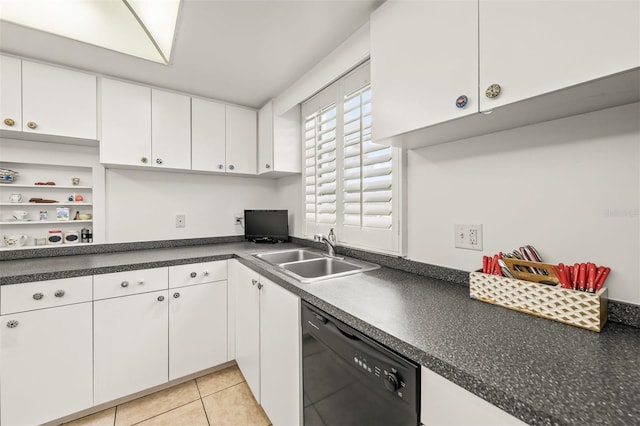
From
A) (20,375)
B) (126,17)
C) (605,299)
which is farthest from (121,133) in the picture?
(605,299)

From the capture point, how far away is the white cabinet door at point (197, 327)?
1.81 m

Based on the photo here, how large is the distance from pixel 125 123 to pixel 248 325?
68.0 inches

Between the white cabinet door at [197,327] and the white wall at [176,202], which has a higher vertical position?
the white wall at [176,202]

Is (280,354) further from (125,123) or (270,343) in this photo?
(125,123)

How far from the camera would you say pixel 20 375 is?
4.61 feet

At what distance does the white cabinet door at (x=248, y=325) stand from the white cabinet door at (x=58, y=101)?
148 cm

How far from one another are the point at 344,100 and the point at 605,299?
1583mm

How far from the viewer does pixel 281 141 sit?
2.28 metres

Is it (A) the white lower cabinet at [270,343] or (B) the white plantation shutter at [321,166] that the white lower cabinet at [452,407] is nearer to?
(A) the white lower cabinet at [270,343]

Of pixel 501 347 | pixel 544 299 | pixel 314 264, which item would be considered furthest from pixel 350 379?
pixel 314 264

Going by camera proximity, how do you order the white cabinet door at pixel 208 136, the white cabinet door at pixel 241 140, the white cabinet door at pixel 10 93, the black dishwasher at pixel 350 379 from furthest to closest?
the white cabinet door at pixel 241 140 < the white cabinet door at pixel 208 136 < the white cabinet door at pixel 10 93 < the black dishwasher at pixel 350 379

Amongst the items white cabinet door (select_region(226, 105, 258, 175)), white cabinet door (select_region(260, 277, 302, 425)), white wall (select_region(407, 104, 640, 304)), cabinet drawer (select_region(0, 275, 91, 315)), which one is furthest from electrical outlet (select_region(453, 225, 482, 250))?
cabinet drawer (select_region(0, 275, 91, 315))

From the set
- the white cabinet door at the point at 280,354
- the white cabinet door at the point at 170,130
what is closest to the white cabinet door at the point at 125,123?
the white cabinet door at the point at 170,130

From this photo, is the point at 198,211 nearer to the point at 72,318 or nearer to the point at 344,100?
the point at 72,318
